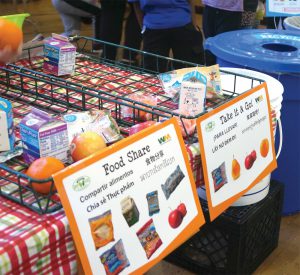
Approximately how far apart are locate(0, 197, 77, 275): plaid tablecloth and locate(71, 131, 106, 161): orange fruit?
142 millimetres

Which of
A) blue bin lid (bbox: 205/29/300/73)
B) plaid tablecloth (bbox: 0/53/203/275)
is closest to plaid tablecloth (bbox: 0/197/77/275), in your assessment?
plaid tablecloth (bbox: 0/53/203/275)

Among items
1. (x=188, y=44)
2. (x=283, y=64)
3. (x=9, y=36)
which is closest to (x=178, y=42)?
(x=188, y=44)

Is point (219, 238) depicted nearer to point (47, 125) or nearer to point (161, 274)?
point (161, 274)

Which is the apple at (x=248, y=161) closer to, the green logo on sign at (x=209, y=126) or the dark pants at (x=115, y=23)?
the green logo on sign at (x=209, y=126)

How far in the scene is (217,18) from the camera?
3.12 metres

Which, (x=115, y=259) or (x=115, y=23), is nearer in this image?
(x=115, y=259)

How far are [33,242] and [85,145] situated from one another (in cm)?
24

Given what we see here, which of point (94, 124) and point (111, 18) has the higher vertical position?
point (94, 124)

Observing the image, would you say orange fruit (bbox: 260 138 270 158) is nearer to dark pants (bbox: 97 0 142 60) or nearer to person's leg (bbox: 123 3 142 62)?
dark pants (bbox: 97 0 142 60)

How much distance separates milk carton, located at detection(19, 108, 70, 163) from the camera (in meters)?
0.92

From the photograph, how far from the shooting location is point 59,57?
4.99ft

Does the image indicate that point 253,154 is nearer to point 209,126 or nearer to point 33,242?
point 209,126

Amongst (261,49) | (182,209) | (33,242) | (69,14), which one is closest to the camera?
(33,242)

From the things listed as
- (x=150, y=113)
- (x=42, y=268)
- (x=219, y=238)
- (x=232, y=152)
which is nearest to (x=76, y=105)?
(x=150, y=113)
